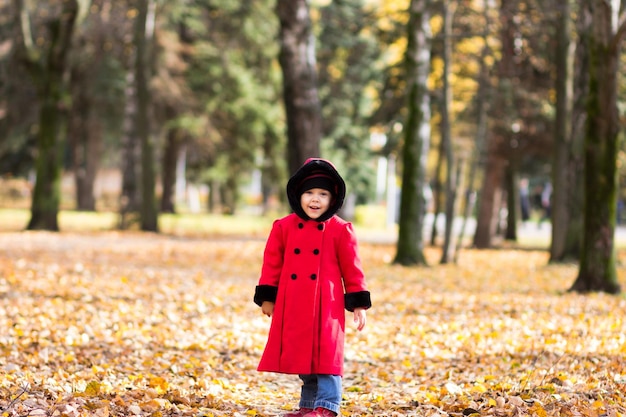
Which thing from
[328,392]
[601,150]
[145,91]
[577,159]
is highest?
[145,91]

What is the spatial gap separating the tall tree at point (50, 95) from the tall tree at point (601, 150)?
14.3 m

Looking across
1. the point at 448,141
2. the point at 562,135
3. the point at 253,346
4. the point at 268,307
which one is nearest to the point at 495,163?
the point at 562,135

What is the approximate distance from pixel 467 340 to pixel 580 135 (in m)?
10.0

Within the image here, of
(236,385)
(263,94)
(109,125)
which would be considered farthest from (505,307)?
(109,125)

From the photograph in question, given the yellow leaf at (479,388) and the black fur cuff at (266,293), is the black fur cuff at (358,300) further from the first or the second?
the yellow leaf at (479,388)

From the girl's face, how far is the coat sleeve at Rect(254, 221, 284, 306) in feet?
0.72

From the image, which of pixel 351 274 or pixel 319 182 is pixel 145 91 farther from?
pixel 351 274

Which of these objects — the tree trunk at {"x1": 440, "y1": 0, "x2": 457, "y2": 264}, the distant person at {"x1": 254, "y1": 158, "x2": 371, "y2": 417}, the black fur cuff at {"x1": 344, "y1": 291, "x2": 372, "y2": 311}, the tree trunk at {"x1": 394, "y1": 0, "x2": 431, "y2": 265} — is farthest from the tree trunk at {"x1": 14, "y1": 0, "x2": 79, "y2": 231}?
Answer: the black fur cuff at {"x1": 344, "y1": 291, "x2": 372, "y2": 311}

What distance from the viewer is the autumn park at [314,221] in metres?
5.82

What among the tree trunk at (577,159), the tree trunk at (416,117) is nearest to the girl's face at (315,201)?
the tree trunk at (416,117)

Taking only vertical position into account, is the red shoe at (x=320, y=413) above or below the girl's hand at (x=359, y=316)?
below

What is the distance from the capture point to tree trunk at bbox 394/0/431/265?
1700 centimetres

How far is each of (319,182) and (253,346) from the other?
355 cm

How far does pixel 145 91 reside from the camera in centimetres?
2405
